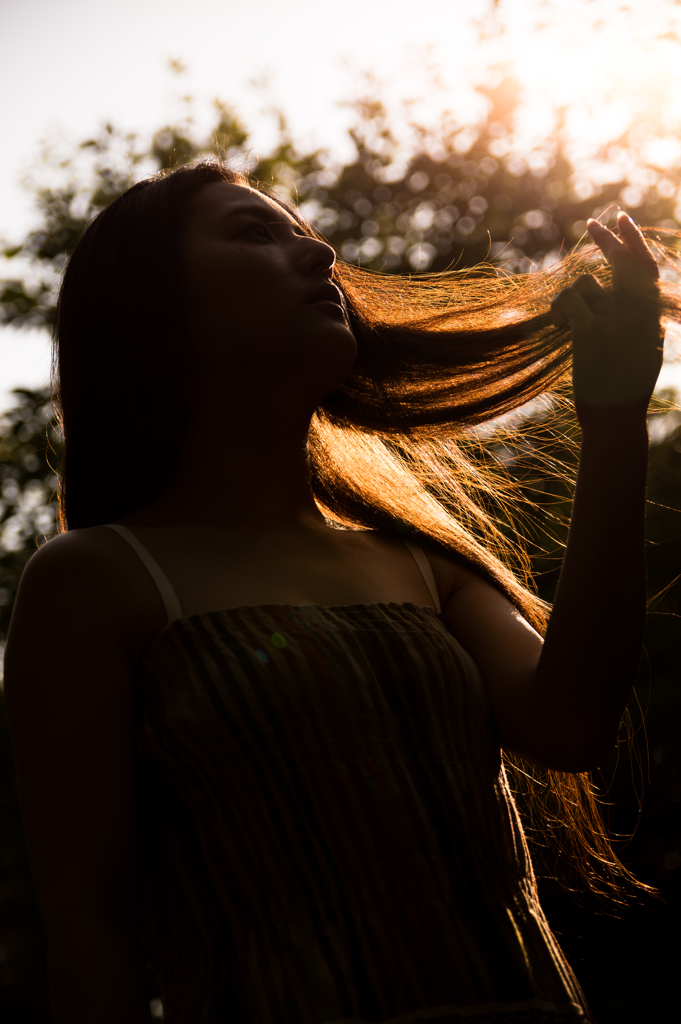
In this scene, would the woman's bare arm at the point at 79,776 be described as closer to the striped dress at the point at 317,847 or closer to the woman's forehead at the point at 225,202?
the striped dress at the point at 317,847

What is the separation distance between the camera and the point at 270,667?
146cm

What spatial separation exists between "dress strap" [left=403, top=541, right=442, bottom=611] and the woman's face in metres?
0.44

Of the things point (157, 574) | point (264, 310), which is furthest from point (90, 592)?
point (264, 310)

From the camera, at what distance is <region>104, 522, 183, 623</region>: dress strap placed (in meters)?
1.53

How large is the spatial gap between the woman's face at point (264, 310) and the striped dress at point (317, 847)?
53 cm

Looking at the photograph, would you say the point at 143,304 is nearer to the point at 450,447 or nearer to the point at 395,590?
the point at 395,590

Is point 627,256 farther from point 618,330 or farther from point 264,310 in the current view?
point 264,310

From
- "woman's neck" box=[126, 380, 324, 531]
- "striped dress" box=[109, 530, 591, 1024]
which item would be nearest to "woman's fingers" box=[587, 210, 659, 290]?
"woman's neck" box=[126, 380, 324, 531]

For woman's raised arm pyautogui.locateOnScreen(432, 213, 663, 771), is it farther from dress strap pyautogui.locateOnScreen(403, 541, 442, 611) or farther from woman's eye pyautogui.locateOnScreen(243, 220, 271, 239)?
woman's eye pyautogui.locateOnScreen(243, 220, 271, 239)

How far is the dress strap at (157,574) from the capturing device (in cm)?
153

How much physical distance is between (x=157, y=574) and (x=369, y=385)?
→ 2.71 ft

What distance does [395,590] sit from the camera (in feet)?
5.98

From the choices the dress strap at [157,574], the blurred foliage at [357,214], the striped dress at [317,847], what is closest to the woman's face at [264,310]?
the dress strap at [157,574]

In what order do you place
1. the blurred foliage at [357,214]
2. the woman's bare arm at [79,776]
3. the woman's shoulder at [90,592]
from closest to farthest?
1. the woman's bare arm at [79,776]
2. the woman's shoulder at [90,592]
3. the blurred foliage at [357,214]
